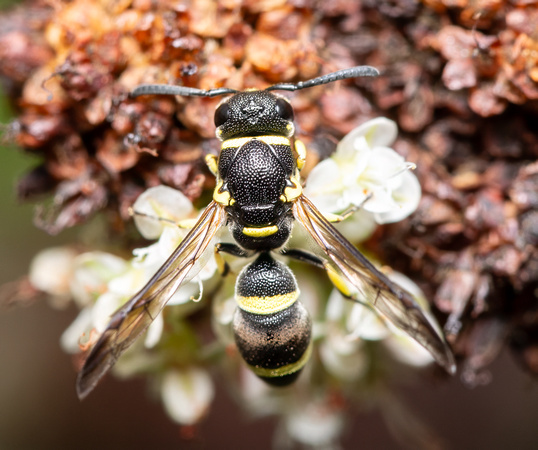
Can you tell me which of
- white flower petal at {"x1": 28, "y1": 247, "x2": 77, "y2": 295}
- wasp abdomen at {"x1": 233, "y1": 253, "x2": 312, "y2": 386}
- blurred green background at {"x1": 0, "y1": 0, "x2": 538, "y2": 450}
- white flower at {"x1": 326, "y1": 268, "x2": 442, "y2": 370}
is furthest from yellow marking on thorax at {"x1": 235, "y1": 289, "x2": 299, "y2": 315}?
blurred green background at {"x1": 0, "y1": 0, "x2": 538, "y2": 450}

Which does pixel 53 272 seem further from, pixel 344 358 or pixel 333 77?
pixel 333 77

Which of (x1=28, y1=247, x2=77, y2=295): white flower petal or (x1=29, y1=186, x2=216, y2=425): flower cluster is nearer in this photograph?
(x1=29, y1=186, x2=216, y2=425): flower cluster

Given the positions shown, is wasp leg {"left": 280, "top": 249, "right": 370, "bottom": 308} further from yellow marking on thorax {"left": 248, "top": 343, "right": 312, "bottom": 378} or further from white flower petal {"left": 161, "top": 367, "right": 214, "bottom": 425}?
white flower petal {"left": 161, "top": 367, "right": 214, "bottom": 425}

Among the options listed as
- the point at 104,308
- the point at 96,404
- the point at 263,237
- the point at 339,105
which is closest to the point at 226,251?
the point at 263,237

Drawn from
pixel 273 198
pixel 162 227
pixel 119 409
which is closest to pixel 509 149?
pixel 273 198

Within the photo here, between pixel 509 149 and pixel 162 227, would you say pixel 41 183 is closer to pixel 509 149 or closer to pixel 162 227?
pixel 162 227
